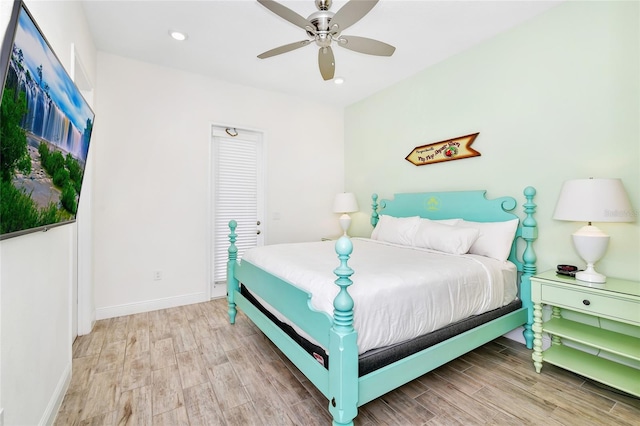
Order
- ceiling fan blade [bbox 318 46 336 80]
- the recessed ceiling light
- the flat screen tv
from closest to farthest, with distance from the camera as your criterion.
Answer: the flat screen tv
ceiling fan blade [bbox 318 46 336 80]
the recessed ceiling light

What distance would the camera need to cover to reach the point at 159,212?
335cm

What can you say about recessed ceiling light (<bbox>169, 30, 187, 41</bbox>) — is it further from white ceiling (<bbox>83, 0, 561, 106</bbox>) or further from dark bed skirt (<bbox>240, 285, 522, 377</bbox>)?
dark bed skirt (<bbox>240, 285, 522, 377</bbox>)

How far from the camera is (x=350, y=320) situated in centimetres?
142

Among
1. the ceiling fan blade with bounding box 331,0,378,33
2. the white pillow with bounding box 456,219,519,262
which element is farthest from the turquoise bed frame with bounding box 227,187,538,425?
the ceiling fan blade with bounding box 331,0,378,33

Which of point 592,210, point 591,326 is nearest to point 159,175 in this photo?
point 592,210

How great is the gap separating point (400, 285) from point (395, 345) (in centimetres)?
33

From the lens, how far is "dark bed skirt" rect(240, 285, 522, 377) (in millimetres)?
1533

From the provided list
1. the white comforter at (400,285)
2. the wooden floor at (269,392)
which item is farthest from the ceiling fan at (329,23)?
the wooden floor at (269,392)

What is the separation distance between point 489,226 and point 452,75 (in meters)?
1.71

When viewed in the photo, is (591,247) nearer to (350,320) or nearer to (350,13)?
(350,320)

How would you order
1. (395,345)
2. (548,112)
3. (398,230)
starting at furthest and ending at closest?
1. (398,230)
2. (548,112)
3. (395,345)

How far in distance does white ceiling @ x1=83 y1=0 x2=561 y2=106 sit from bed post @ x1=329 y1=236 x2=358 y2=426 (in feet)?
6.98

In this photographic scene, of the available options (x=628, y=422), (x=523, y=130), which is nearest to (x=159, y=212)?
(x=523, y=130)

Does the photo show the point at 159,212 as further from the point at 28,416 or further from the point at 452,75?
the point at 452,75
